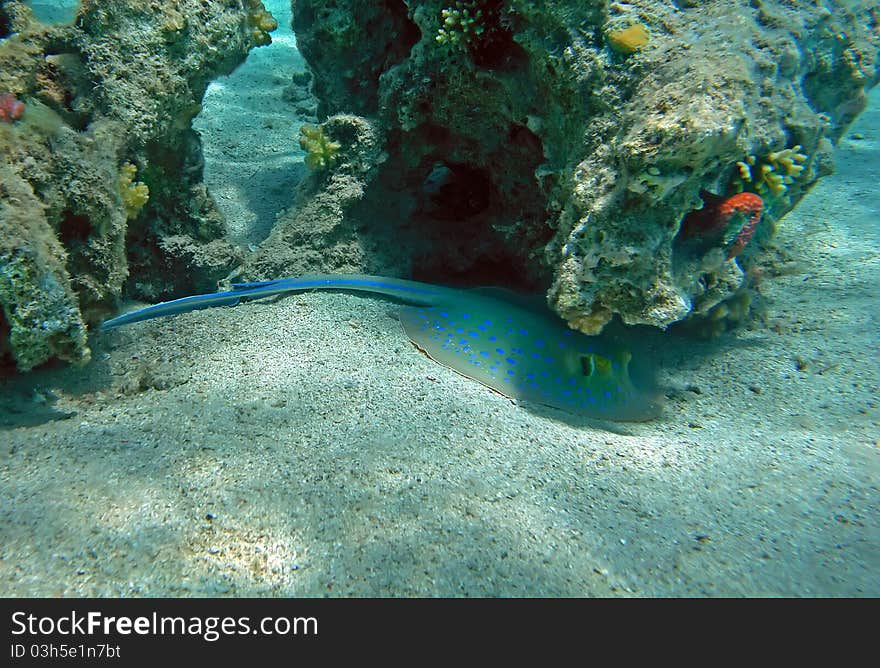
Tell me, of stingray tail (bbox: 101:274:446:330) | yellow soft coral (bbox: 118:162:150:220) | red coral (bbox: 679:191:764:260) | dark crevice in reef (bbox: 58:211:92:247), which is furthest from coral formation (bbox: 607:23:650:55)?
dark crevice in reef (bbox: 58:211:92:247)

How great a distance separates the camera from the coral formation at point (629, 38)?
3.18 meters

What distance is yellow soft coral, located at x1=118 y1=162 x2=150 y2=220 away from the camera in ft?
11.1

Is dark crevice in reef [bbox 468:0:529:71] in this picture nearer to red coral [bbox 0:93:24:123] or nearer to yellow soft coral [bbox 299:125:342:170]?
yellow soft coral [bbox 299:125:342:170]

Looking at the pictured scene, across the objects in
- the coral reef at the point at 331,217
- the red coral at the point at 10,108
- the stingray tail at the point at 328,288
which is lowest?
the stingray tail at the point at 328,288

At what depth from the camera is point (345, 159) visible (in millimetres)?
4562

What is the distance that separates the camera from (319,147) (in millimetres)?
4523

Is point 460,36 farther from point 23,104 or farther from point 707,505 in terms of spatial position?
point 707,505

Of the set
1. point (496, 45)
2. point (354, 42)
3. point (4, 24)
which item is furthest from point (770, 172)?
point (4, 24)

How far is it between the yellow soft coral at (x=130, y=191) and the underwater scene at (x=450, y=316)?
0.07ft

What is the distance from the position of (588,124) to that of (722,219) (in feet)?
3.97

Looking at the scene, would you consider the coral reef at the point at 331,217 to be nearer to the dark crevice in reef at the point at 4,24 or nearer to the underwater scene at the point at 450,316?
the underwater scene at the point at 450,316

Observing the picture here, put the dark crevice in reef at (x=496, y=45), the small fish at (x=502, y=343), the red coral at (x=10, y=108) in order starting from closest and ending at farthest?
the red coral at (x=10, y=108), the small fish at (x=502, y=343), the dark crevice in reef at (x=496, y=45)

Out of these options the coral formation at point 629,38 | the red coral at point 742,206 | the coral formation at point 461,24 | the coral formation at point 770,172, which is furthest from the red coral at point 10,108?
the coral formation at point 770,172
